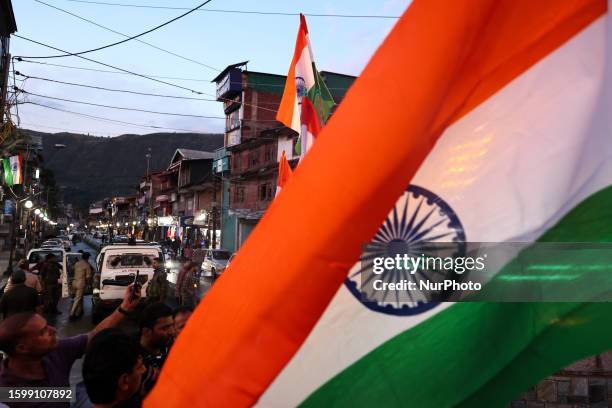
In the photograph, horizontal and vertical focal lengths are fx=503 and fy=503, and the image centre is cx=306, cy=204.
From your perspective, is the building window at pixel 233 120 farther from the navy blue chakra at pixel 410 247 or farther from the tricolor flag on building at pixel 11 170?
the navy blue chakra at pixel 410 247

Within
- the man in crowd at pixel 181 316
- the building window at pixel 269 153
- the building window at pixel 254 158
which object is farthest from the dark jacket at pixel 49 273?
the building window at pixel 254 158

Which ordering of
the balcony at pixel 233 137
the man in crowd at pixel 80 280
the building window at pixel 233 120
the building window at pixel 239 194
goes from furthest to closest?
the building window at pixel 233 120
the balcony at pixel 233 137
the building window at pixel 239 194
the man in crowd at pixel 80 280

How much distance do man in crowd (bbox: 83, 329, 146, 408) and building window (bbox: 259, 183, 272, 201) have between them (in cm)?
3515

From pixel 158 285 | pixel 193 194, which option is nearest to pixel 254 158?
pixel 193 194

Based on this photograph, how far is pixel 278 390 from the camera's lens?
5.33 ft

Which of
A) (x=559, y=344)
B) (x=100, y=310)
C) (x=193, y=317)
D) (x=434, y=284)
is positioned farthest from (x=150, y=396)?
(x=100, y=310)

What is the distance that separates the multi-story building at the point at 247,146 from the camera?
38.6 m

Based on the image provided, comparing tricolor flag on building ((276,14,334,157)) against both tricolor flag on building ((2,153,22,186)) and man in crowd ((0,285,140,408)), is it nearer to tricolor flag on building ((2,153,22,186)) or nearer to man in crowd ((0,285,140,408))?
man in crowd ((0,285,140,408))

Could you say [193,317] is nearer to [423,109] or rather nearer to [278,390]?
[278,390]

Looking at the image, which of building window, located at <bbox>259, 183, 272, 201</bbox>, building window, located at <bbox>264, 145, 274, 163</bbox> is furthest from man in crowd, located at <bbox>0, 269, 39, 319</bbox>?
building window, located at <bbox>264, 145, 274, 163</bbox>

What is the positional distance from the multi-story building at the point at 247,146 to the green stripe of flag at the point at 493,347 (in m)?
35.8

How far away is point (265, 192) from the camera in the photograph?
3888cm

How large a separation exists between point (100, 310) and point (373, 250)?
38.0 ft

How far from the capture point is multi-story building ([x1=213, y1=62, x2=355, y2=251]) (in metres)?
38.6
